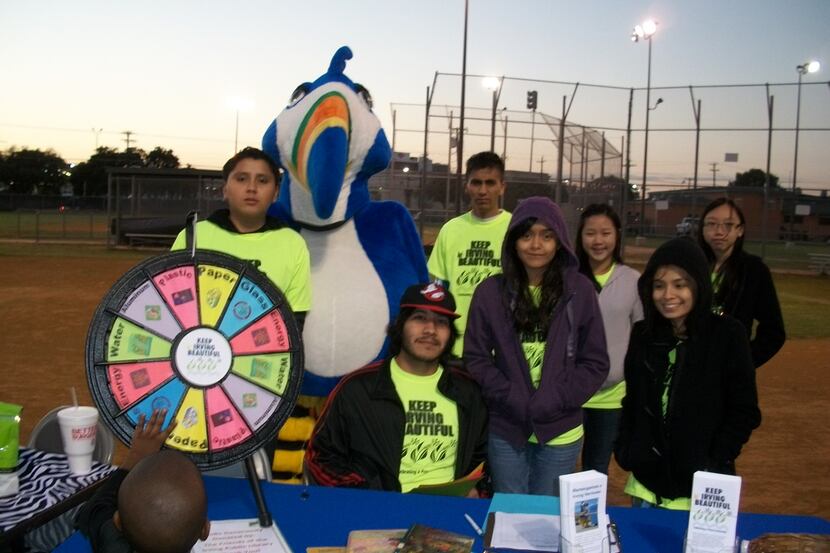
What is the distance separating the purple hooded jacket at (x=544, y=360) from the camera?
105 inches

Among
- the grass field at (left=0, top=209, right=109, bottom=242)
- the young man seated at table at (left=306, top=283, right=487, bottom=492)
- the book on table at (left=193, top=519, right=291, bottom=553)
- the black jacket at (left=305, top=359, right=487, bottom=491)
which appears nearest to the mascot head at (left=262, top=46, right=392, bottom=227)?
the young man seated at table at (left=306, top=283, right=487, bottom=492)

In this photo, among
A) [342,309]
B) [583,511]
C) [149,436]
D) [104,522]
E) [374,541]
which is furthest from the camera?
[342,309]

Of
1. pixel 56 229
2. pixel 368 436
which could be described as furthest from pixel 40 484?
pixel 56 229

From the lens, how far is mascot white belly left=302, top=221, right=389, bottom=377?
3.11m

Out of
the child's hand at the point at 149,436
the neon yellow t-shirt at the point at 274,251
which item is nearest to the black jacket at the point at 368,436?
the neon yellow t-shirt at the point at 274,251

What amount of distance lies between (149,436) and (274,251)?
986 mm

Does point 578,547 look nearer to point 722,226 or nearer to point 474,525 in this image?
point 474,525

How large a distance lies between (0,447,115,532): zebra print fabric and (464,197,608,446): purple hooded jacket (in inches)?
52.2

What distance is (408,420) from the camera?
99.0 inches

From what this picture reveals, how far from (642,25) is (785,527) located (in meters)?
22.4

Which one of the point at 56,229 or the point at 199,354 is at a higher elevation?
the point at 199,354

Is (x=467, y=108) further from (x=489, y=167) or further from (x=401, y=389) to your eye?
(x=401, y=389)

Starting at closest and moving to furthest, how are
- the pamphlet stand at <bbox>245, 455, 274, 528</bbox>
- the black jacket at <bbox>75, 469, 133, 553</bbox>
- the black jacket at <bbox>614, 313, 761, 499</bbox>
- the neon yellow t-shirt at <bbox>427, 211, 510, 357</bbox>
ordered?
the black jacket at <bbox>75, 469, 133, 553</bbox> → the pamphlet stand at <bbox>245, 455, 274, 528</bbox> → the black jacket at <bbox>614, 313, 761, 499</bbox> → the neon yellow t-shirt at <bbox>427, 211, 510, 357</bbox>

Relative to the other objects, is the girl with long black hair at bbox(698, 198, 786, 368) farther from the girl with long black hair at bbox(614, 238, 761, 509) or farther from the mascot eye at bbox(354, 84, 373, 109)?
the mascot eye at bbox(354, 84, 373, 109)
